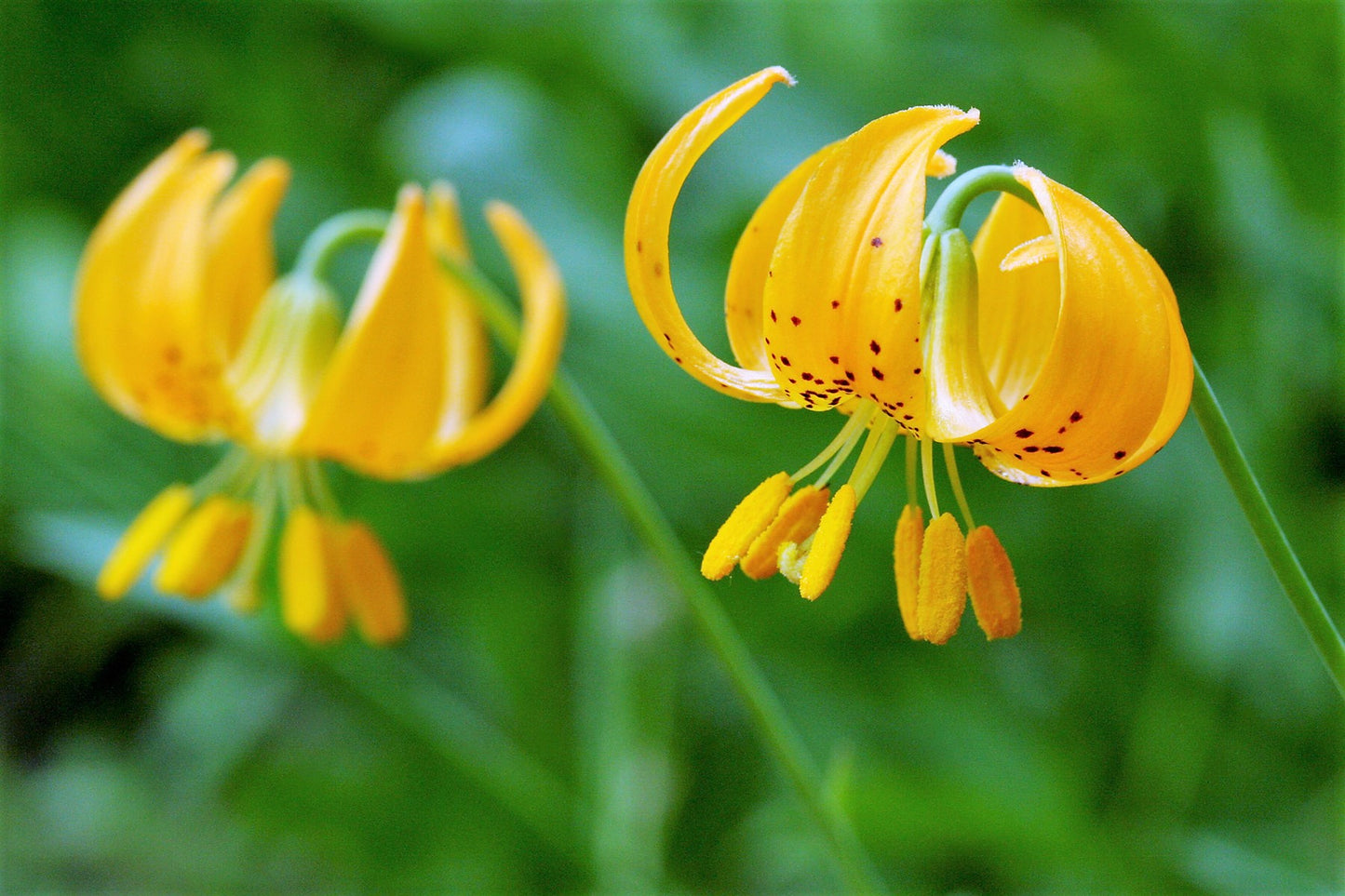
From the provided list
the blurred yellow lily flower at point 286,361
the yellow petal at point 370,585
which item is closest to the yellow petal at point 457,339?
the blurred yellow lily flower at point 286,361

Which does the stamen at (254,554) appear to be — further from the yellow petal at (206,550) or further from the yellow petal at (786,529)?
the yellow petal at (786,529)

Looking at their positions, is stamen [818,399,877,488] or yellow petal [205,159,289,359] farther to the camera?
yellow petal [205,159,289,359]

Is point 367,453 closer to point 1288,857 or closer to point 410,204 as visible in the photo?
point 410,204

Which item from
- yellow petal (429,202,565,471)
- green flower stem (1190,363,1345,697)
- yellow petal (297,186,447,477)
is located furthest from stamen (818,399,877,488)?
yellow petal (297,186,447,477)

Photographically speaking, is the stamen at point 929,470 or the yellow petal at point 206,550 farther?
the yellow petal at point 206,550

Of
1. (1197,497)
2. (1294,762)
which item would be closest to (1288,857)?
(1294,762)

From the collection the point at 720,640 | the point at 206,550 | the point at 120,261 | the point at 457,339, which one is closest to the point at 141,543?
the point at 206,550

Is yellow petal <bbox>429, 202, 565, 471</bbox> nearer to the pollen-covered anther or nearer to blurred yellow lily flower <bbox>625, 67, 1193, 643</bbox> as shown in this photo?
blurred yellow lily flower <bbox>625, 67, 1193, 643</bbox>
